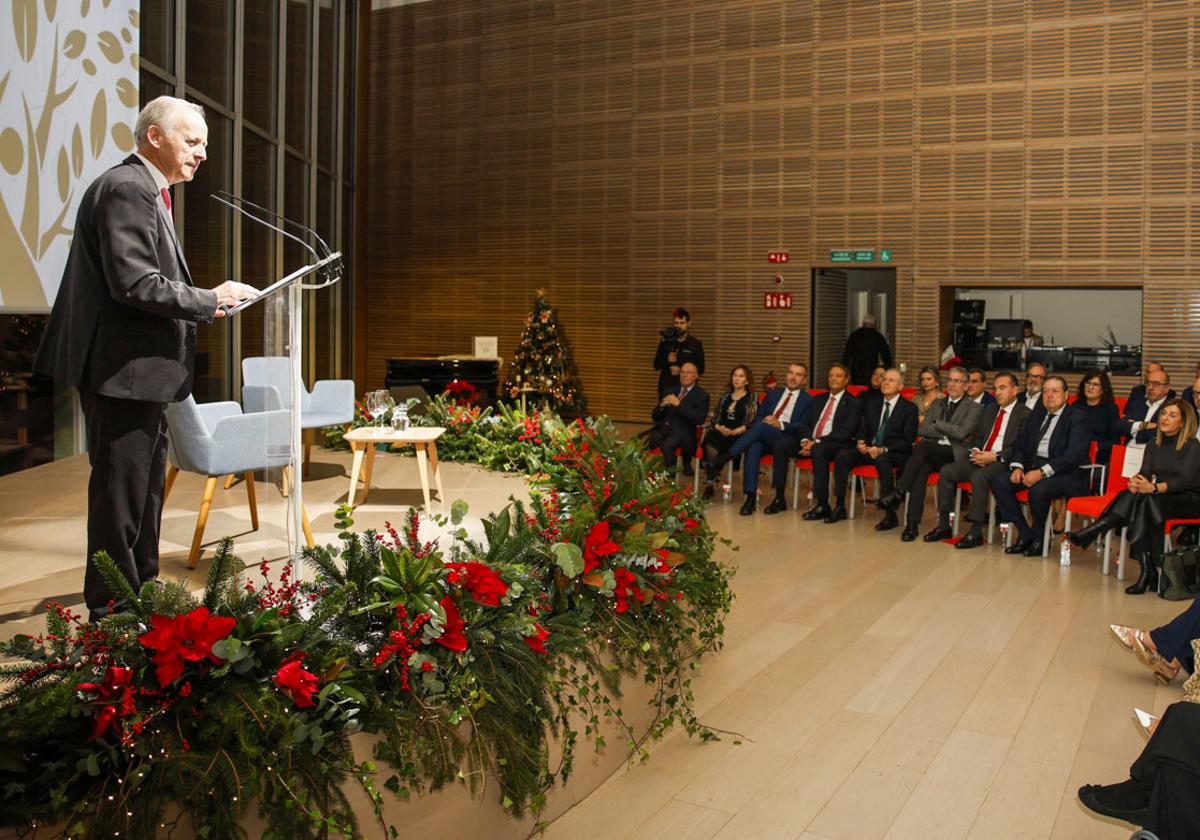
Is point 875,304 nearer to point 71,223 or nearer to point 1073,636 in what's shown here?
point 1073,636

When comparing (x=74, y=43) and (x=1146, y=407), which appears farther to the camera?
(x=1146, y=407)

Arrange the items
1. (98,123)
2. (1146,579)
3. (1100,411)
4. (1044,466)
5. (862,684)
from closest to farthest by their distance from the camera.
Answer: (98,123)
(862,684)
(1146,579)
(1044,466)
(1100,411)

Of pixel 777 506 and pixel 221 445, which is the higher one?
pixel 221 445

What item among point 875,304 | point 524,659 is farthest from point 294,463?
point 875,304

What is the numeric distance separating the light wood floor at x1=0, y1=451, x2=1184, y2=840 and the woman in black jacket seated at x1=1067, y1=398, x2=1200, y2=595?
14.0 inches

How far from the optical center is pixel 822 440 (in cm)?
961

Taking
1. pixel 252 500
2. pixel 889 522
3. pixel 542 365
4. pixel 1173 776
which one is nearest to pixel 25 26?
pixel 252 500

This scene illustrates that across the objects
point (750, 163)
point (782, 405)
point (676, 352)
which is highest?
point (750, 163)

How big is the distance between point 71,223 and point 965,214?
11028 millimetres

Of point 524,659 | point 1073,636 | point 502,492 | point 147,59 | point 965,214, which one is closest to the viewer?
point 524,659

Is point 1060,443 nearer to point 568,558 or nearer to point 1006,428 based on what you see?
point 1006,428

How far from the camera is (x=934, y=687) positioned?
509 cm

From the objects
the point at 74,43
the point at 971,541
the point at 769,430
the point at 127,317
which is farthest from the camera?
the point at 769,430

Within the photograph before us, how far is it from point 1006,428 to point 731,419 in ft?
8.52
